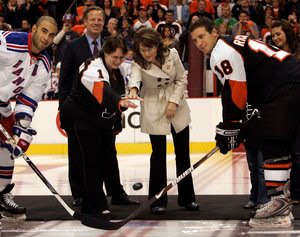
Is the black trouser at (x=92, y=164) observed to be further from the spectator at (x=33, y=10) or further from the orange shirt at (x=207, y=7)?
the spectator at (x=33, y=10)

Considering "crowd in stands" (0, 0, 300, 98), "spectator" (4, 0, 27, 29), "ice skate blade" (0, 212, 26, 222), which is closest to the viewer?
"ice skate blade" (0, 212, 26, 222)

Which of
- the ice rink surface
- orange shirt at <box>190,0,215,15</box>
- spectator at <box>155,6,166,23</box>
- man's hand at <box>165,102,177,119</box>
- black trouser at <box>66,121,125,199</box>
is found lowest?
the ice rink surface

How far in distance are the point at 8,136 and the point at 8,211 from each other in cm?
56

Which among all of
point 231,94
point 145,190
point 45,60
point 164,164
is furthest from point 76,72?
point 145,190

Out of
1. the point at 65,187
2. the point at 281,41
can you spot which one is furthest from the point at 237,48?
the point at 65,187

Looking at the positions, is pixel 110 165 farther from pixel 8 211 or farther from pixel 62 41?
pixel 62 41

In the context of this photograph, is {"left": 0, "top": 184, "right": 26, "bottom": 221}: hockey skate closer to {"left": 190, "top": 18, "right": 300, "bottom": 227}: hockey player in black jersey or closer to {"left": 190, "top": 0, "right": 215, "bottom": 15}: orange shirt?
{"left": 190, "top": 18, "right": 300, "bottom": 227}: hockey player in black jersey

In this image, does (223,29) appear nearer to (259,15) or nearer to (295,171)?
(259,15)

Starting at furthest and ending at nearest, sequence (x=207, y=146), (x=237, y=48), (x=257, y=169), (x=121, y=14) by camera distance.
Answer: (x=121, y=14) → (x=207, y=146) → (x=257, y=169) → (x=237, y=48)

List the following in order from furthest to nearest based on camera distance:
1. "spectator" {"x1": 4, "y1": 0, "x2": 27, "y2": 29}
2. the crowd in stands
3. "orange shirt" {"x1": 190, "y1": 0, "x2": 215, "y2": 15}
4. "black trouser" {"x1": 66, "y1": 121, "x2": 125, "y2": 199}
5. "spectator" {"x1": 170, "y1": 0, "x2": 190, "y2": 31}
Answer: "spectator" {"x1": 4, "y1": 0, "x2": 27, "y2": 29}
"spectator" {"x1": 170, "y1": 0, "x2": 190, "y2": 31}
"orange shirt" {"x1": 190, "y1": 0, "x2": 215, "y2": 15}
the crowd in stands
"black trouser" {"x1": 66, "y1": 121, "x2": 125, "y2": 199}

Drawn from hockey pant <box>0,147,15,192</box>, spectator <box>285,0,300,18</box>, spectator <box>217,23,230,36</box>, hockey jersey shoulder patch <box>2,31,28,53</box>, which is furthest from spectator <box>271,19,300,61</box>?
spectator <box>285,0,300,18</box>

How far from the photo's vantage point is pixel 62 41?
10.9 m

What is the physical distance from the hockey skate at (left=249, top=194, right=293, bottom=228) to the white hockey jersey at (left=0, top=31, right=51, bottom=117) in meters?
1.61

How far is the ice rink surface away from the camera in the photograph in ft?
14.5
